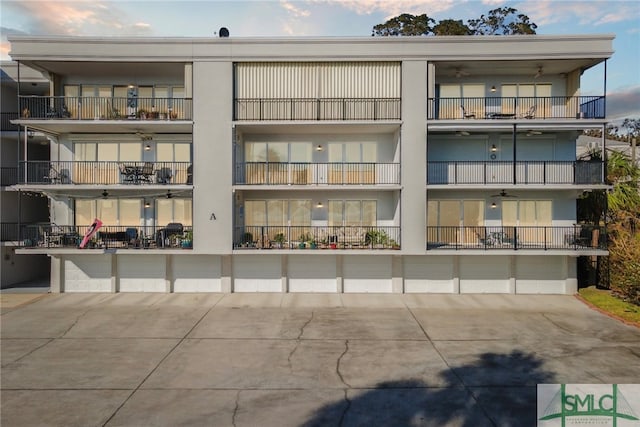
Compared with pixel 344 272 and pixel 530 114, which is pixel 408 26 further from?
pixel 344 272

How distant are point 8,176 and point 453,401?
23932mm

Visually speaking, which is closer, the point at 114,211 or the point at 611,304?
the point at 611,304

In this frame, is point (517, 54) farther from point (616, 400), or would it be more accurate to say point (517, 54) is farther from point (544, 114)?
point (616, 400)

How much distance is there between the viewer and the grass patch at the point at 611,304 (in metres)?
16.6

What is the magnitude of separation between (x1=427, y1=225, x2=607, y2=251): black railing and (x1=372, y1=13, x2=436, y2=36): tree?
1064 inches

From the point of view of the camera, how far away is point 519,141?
21047 millimetres

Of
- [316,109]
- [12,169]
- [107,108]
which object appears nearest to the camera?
[316,109]

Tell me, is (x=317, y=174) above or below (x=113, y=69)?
below

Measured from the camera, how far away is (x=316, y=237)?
2044cm

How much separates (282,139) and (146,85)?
7.34 m

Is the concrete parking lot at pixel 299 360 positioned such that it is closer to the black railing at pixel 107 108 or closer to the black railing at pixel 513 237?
the black railing at pixel 513 237

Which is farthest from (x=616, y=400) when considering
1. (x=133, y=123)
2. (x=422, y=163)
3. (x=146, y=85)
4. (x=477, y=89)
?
(x=146, y=85)

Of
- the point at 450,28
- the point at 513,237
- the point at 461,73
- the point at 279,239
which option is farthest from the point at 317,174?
the point at 450,28

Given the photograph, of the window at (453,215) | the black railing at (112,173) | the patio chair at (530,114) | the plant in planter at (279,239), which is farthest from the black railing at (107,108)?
the patio chair at (530,114)
